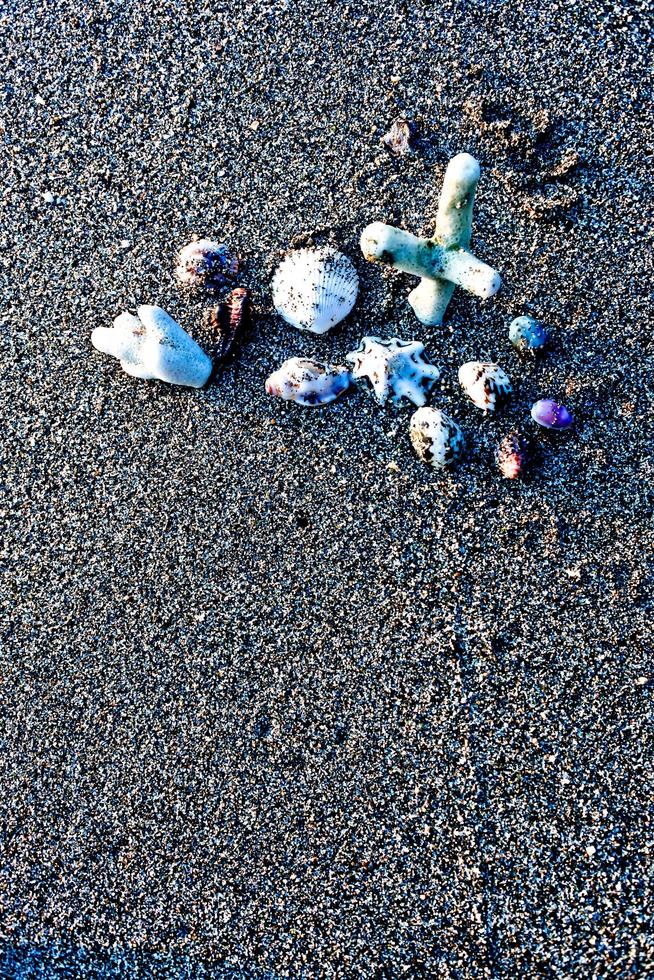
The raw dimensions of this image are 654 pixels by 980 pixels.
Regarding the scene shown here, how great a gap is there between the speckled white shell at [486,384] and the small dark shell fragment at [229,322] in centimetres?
58

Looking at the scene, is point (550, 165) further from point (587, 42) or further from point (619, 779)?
point (619, 779)

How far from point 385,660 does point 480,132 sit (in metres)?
1.41

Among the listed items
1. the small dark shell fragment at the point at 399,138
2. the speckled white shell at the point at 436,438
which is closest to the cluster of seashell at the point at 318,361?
the speckled white shell at the point at 436,438

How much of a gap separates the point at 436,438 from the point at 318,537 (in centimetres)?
38

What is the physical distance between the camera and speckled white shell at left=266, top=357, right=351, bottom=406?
193 cm

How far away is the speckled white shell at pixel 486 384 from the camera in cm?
192

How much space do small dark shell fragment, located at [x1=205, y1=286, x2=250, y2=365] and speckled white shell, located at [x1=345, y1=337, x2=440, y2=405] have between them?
0.30 meters

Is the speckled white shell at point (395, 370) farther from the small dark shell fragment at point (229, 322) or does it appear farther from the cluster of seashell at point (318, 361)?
the small dark shell fragment at point (229, 322)

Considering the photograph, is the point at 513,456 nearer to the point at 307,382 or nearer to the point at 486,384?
the point at 486,384

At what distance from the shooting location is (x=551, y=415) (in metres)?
1.90

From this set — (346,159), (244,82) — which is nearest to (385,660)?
(346,159)

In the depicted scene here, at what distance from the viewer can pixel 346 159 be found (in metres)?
2.08

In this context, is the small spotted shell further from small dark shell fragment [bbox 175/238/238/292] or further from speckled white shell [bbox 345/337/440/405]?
small dark shell fragment [bbox 175/238/238/292]

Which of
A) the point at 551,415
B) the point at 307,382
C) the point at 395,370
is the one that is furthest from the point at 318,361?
the point at 551,415
